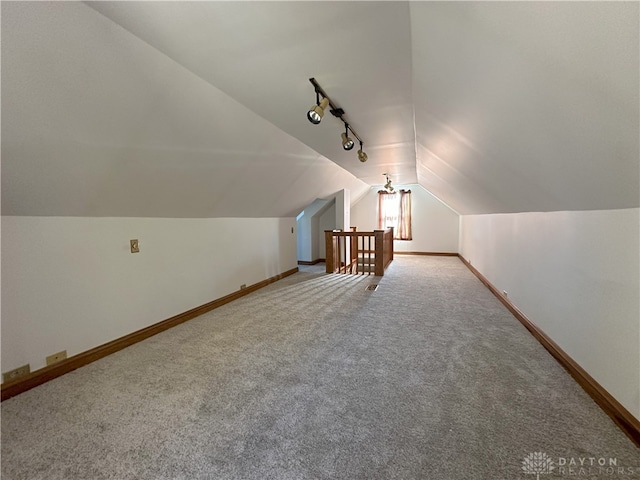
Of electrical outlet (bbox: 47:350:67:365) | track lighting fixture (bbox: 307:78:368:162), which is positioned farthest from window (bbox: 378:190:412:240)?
electrical outlet (bbox: 47:350:67:365)

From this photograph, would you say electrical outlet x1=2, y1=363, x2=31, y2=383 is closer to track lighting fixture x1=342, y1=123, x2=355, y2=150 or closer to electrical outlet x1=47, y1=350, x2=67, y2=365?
electrical outlet x1=47, y1=350, x2=67, y2=365

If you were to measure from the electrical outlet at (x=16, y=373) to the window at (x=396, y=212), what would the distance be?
8001 millimetres

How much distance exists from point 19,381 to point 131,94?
1.99 meters

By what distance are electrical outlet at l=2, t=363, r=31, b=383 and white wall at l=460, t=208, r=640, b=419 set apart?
11.7ft

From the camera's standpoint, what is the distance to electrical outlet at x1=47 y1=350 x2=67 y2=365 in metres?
2.07

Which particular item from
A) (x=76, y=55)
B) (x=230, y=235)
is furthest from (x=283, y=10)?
(x=230, y=235)

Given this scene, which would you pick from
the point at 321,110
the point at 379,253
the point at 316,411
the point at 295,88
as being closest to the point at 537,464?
the point at 316,411

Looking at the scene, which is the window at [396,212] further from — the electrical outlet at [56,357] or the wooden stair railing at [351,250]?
the electrical outlet at [56,357]

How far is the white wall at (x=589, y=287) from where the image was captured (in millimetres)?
1501

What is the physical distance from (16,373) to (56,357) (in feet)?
0.73

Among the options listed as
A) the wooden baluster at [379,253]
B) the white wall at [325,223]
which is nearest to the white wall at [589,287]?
the wooden baluster at [379,253]

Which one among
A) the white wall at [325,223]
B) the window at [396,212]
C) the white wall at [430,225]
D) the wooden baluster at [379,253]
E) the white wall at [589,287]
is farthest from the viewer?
the window at [396,212]

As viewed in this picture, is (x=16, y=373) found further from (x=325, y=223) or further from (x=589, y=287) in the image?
(x=325, y=223)

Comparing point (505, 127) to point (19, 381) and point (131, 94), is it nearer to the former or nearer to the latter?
point (131, 94)
